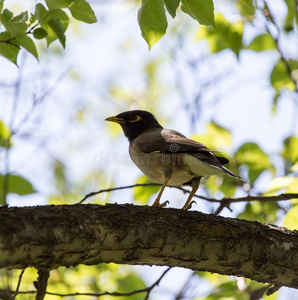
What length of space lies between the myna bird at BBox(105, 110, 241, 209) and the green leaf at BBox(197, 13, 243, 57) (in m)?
1.27

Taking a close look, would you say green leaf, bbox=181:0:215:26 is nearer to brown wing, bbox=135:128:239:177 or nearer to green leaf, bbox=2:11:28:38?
green leaf, bbox=2:11:28:38

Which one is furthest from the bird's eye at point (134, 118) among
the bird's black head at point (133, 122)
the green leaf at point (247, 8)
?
the green leaf at point (247, 8)

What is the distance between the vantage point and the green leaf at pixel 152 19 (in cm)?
286

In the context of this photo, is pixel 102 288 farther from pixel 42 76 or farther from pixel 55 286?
pixel 42 76

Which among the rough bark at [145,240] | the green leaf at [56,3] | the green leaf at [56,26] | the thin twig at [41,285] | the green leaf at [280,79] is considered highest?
the green leaf at [280,79]

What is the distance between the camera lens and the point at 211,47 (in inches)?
211

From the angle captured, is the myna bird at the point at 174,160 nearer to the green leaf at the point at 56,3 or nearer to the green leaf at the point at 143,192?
the green leaf at the point at 143,192

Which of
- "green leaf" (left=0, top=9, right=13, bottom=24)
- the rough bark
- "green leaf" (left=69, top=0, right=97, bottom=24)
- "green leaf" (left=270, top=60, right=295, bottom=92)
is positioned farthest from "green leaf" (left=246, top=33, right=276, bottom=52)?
"green leaf" (left=0, top=9, right=13, bottom=24)

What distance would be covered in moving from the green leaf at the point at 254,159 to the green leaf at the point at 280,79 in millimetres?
1335

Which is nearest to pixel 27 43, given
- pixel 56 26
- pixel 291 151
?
pixel 56 26

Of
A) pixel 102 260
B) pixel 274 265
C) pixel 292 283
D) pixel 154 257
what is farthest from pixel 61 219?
pixel 292 283

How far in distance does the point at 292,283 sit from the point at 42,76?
513 cm

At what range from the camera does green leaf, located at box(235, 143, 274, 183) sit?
4855 mm

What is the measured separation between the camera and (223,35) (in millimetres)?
5297
